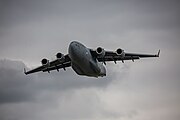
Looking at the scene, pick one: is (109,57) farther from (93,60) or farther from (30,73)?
(30,73)

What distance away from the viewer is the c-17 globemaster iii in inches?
1643

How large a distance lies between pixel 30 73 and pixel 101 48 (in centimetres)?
976

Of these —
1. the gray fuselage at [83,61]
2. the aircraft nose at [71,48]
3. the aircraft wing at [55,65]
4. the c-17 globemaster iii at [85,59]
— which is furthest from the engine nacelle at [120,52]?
the aircraft nose at [71,48]

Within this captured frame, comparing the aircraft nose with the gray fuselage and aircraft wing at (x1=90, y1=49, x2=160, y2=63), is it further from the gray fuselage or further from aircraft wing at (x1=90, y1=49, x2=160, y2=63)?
aircraft wing at (x1=90, y1=49, x2=160, y2=63)

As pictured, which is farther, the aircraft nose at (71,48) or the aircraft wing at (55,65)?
→ the aircraft wing at (55,65)

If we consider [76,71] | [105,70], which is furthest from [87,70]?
[105,70]

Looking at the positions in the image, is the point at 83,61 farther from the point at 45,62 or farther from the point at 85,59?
the point at 45,62

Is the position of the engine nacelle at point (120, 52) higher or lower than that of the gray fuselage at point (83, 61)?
higher

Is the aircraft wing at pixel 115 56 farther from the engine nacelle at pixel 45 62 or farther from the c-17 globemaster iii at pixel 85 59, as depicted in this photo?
the engine nacelle at pixel 45 62

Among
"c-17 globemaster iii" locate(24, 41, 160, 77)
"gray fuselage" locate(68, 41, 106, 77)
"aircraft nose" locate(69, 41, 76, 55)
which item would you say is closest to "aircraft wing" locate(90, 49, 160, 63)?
"c-17 globemaster iii" locate(24, 41, 160, 77)

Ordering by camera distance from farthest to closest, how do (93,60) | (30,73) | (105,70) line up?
(30,73), (105,70), (93,60)

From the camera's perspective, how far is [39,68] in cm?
4991

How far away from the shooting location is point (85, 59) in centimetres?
4222

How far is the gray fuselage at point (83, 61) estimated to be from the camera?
41.4m
